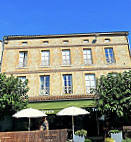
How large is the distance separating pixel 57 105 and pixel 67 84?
8.12ft

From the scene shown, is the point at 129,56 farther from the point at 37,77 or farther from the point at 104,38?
the point at 37,77

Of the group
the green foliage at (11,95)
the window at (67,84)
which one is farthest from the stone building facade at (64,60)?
the green foliage at (11,95)

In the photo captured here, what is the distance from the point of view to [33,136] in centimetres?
736

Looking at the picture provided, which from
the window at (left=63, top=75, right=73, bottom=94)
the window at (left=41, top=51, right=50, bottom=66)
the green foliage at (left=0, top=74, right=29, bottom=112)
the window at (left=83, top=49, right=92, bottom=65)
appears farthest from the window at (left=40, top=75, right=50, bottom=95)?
the window at (left=83, top=49, right=92, bottom=65)

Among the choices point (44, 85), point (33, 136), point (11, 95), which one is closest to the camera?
point (33, 136)

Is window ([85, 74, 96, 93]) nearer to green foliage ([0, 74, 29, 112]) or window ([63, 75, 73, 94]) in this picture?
window ([63, 75, 73, 94])

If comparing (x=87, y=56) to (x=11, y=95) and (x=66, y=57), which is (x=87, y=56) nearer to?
(x=66, y=57)

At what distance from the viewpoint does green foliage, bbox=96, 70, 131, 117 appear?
962 centimetres

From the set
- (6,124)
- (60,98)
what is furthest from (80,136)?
(6,124)

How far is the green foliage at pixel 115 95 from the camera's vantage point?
9617 mm

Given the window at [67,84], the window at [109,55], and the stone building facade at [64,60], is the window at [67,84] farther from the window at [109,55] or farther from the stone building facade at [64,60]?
the window at [109,55]

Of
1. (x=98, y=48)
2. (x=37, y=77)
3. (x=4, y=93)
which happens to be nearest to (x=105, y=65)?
(x=98, y=48)

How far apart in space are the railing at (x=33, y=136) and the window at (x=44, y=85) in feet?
21.9

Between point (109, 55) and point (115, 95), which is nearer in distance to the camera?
point (115, 95)
